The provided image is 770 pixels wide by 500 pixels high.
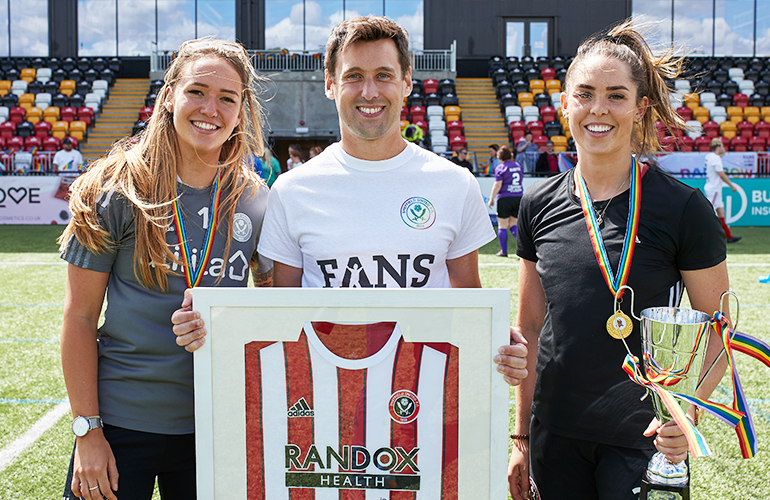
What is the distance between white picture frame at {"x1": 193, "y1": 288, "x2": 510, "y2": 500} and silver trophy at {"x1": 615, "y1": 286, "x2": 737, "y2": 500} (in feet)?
1.02

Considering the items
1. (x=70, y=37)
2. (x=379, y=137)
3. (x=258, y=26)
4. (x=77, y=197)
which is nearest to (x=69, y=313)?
(x=77, y=197)

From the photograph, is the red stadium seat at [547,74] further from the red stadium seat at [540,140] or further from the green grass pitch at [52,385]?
the green grass pitch at [52,385]

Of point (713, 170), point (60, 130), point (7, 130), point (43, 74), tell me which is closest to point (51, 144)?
A: point (60, 130)

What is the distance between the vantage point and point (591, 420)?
169 cm

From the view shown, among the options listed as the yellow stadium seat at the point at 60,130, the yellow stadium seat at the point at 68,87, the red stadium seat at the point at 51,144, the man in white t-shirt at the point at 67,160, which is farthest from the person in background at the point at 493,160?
the yellow stadium seat at the point at 68,87

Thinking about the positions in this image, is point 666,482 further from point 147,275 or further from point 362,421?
point 147,275

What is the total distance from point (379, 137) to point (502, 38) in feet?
80.8

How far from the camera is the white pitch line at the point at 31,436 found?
319 cm

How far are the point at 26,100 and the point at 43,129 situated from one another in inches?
107

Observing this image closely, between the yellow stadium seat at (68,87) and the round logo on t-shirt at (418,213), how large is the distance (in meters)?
24.0

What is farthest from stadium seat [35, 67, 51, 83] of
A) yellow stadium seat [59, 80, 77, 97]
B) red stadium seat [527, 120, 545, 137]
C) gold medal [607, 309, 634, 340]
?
gold medal [607, 309, 634, 340]

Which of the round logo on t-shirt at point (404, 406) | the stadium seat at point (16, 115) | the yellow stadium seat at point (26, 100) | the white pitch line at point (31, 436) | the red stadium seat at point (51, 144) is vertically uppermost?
the yellow stadium seat at point (26, 100)

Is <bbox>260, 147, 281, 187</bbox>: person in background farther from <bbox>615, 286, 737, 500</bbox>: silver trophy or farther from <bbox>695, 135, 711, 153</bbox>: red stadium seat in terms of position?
<bbox>695, 135, 711, 153</bbox>: red stadium seat

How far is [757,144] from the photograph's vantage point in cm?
1858
